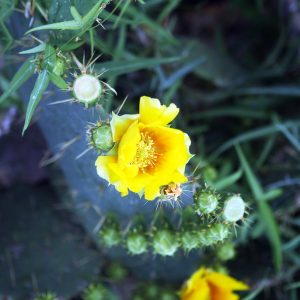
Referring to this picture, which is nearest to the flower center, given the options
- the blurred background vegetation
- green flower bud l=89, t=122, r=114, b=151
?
green flower bud l=89, t=122, r=114, b=151

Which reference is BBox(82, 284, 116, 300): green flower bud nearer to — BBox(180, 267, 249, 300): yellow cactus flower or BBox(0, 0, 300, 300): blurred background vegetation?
BBox(0, 0, 300, 300): blurred background vegetation

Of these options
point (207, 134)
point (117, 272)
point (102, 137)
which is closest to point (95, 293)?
point (117, 272)

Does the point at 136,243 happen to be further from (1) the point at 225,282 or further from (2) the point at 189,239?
(1) the point at 225,282

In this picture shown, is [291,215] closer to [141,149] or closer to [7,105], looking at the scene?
[141,149]

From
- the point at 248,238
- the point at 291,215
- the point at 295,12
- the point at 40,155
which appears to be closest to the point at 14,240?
the point at 40,155

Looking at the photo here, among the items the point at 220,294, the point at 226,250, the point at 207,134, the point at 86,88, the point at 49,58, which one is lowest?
the point at 220,294
